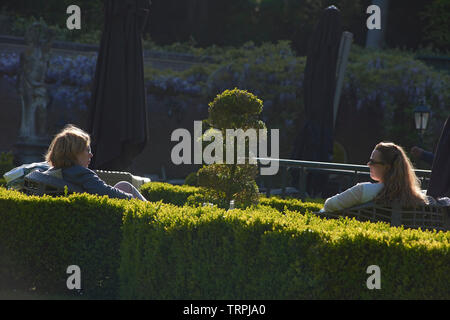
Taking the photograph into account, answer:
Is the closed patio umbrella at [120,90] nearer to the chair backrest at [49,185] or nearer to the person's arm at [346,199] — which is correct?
the chair backrest at [49,185]

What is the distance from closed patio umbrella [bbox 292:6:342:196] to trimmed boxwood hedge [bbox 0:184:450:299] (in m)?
7.34

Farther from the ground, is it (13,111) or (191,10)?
(191,10)

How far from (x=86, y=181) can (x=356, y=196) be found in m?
2.37

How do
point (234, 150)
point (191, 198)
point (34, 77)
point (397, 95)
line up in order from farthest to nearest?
point (397, 95), point (34, 77), point (191, 198), point (234, 150)

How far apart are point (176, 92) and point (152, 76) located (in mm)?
926

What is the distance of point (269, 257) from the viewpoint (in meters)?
4.15

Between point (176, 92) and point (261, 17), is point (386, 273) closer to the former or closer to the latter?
point (176, 92)

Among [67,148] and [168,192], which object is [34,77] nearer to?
[168,192]

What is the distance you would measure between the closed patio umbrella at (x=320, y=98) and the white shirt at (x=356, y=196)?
6698 mm

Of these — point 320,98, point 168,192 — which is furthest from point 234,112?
point 320,98

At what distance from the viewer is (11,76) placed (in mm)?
18891

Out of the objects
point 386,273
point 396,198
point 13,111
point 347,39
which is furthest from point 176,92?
point 386,273

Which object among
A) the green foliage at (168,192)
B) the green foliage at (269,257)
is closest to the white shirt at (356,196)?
the green foliage at (269,257)

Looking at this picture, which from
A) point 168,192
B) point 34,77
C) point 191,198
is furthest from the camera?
point 34,77
